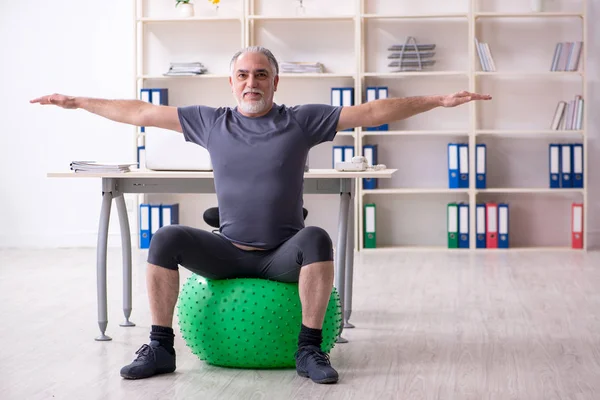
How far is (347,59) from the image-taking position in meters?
6.74

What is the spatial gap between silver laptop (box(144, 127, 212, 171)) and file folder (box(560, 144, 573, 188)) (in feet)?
11.7

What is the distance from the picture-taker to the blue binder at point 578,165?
6.46m

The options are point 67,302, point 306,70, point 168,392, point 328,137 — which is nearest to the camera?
point 168,392

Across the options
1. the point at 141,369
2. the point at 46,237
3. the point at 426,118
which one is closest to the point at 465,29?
the point at 426,118

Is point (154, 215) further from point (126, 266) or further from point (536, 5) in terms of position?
point (536, 5)

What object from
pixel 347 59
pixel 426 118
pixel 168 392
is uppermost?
pixel 347 59

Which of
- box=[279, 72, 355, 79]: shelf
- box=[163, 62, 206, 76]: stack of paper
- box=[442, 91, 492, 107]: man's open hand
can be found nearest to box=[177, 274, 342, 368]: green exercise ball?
box=[442, 91, 492, 107]: man's open hand

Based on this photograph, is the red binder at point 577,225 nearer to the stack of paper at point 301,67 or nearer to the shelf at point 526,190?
the shelf at point 526,190

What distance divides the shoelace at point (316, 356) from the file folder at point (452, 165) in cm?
374

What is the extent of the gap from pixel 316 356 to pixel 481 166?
12.6 feet

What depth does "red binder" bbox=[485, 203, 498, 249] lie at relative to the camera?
6.50 meters

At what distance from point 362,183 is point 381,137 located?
1.38ft

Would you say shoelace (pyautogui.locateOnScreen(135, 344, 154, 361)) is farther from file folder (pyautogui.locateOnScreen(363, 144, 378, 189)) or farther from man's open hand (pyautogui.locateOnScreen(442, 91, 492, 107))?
file folder (pyautogui.locateOnScreen(363, 144, 378, 189))

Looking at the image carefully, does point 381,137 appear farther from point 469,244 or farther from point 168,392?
point 168,392
